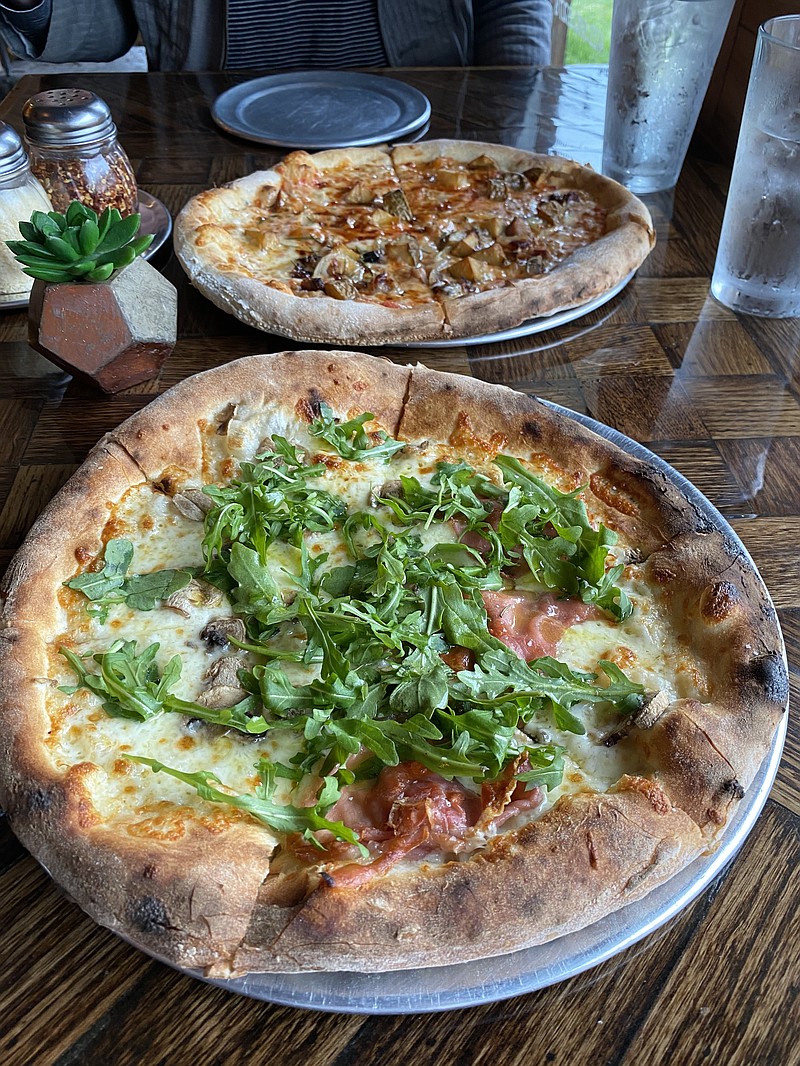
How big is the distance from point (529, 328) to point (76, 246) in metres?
1.15

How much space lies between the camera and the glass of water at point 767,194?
228 cm

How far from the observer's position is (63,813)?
3.95 feet

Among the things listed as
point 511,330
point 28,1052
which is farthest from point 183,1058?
point 511,330

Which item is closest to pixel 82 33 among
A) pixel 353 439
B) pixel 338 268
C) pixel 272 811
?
pixel 338 268

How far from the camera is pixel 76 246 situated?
2.01 metres

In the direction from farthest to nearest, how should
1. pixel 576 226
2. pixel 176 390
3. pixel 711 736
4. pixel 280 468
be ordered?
1. pixel 576 226
2. pixel 176 390
3. pixel 280 468
4. pixel 711 736

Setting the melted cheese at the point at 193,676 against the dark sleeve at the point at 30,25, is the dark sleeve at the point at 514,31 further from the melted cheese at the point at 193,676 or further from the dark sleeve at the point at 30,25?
the melted cheese at the point at 193,676

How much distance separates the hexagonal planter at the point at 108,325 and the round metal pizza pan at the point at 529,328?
0.60 metres

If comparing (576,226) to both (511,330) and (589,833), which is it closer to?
(511,330)

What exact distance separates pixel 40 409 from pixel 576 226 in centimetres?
175

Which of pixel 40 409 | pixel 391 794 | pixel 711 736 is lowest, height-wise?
pixel 40 409

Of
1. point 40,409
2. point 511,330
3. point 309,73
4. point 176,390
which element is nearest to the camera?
point 176,390

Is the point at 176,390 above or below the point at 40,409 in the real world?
above

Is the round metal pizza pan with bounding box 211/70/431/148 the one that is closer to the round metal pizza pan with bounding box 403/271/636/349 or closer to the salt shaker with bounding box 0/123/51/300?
the salt shaker with bounding box 0/123/51/300
